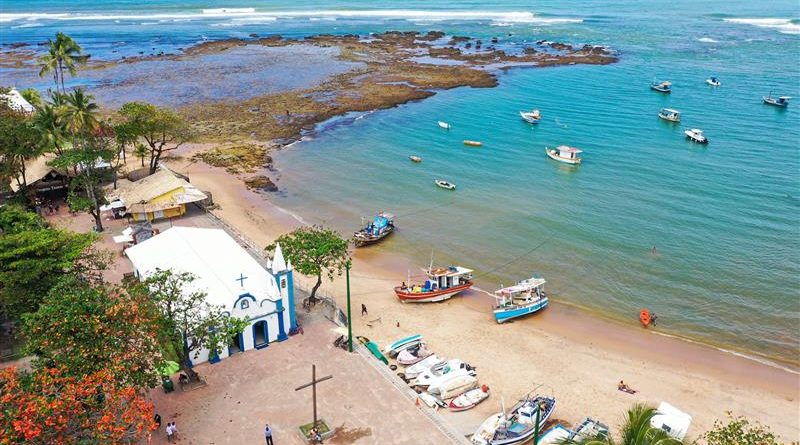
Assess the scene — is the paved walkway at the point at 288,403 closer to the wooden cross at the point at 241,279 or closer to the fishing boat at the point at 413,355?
the fishing boat at the point at 413,355

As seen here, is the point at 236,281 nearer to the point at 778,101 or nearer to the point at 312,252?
the point at 312,252

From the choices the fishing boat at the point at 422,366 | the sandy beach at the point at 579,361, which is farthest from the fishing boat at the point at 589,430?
the fishing boat at the point at 422,366

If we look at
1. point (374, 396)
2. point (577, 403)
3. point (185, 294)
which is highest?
point (185, 294)

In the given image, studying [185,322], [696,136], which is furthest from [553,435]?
[696,136]

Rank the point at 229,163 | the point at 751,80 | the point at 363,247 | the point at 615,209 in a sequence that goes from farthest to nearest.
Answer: the point at 751,80 < the point at 229,163 < the point at 615,209 < the point at 363,247

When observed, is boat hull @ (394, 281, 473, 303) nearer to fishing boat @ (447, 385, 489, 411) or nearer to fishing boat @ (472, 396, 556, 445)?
fishing boat @ (447, 385, 489, 411)

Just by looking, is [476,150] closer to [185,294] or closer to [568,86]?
[568,86]

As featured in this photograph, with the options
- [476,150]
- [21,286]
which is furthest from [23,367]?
[476,150]
